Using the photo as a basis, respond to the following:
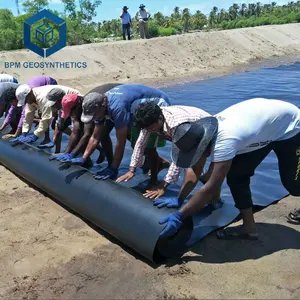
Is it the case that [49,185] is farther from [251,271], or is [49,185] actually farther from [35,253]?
[251,271]

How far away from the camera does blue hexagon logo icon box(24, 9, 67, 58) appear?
15055 millimetres

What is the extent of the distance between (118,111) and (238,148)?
1530 mm

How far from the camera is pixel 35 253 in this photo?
3686mm

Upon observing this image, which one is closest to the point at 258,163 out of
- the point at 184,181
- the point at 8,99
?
the point at 184,181

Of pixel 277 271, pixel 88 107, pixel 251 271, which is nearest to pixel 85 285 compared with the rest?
pixel 251 271

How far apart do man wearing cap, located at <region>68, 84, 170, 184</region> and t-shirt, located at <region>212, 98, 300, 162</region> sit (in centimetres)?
127

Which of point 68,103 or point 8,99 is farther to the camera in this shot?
point 8,99

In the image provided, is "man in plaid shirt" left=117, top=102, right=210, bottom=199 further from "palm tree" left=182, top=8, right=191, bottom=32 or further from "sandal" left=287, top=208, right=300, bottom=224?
"palm tree" left=182, top=8, right=191, bottom=32

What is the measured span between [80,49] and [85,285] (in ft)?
44.3

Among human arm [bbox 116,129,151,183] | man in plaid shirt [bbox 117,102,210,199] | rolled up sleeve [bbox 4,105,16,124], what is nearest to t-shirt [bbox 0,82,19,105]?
rolled up sleeve [bbox 4,105,16,124]

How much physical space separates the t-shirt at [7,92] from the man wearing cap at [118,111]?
2.29 m

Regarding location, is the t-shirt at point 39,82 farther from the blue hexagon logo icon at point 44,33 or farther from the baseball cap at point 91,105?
the blue hexagon logo icon at point 44,33

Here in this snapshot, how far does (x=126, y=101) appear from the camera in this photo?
4199 millimetres

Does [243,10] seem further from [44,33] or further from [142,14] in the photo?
[44,33]
